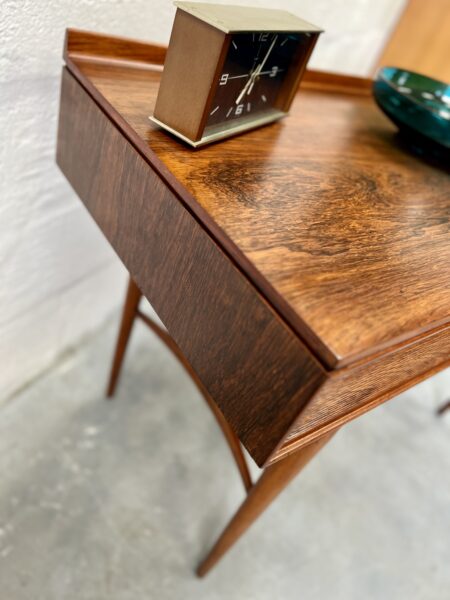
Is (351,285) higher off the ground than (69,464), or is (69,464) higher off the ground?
(351,285)

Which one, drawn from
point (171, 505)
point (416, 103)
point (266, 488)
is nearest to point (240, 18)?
point (416, 103)

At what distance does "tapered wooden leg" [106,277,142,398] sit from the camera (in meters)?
0.85

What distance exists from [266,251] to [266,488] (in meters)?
0.36

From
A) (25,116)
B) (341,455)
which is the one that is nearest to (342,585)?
(341,455)

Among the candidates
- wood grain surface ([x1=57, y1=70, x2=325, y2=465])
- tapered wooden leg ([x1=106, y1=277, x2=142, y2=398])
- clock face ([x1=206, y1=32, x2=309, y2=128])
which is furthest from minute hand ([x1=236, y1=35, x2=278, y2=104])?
tapered wooden leg ([x1=106, y1=277, x2=142, y2=398])

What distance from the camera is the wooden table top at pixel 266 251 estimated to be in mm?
363

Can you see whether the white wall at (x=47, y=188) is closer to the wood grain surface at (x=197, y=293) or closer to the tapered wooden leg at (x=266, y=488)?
the wood grain surface at (x=197, y=293)

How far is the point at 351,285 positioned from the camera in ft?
1.29

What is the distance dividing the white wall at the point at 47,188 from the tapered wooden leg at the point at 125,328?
14 centimetres

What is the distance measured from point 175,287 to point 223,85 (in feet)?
0.70

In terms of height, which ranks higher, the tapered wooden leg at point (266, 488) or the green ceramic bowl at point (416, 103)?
the green ceramic bowl at point (416, 103)

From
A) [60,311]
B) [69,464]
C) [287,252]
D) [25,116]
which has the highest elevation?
[287,252]

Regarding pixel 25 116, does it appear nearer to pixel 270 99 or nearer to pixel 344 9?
pixel 270 99

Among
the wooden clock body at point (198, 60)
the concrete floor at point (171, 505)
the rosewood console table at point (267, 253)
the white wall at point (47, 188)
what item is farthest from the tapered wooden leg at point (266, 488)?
the white wall at point (47, 188)
